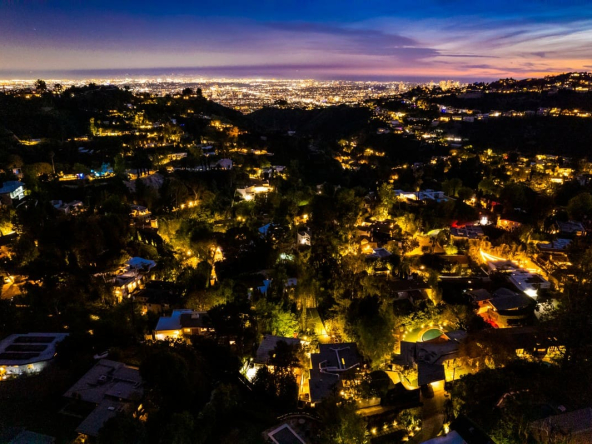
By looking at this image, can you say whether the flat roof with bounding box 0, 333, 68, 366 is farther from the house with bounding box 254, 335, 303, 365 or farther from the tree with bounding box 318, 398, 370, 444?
the tree with bounding box 318, 398, 370, 444

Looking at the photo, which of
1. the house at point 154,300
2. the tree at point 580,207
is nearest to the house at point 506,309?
the house at point 154,300

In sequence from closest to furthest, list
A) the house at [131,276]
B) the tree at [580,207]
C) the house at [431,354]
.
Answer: the house at [431,354] < the house at [131,276] < the tree at [580,207]

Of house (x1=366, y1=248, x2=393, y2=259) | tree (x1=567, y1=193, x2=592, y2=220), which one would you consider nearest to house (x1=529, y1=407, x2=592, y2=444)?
house (x1=366, y1=248, x2=393, y2=259)

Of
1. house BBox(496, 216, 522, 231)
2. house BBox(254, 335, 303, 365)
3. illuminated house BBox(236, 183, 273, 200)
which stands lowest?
house BBox(254, 335, 303, 365)

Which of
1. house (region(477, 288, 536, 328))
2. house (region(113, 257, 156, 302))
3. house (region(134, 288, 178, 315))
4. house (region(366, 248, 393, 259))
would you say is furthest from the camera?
house (region(366, 248, 393, 259))

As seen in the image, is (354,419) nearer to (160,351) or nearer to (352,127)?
(160,351)

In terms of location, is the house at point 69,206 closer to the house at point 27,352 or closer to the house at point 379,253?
the house at point 27,352

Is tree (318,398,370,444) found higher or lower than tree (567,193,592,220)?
lower
